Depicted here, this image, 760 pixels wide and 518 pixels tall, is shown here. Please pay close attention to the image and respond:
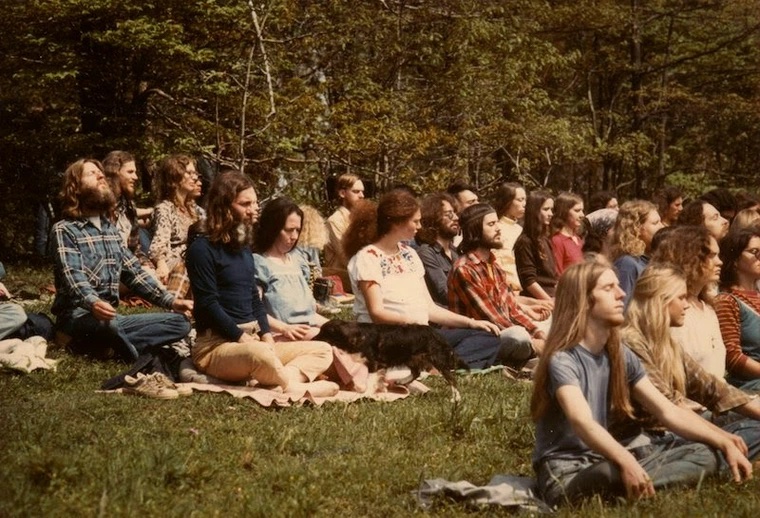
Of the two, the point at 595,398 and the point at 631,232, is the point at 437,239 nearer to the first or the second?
the point at 631,232

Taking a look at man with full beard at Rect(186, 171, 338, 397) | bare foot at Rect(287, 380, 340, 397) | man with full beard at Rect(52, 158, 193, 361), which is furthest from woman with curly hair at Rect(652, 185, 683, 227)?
man with full beard at Rect(52, 158, 193, 361)

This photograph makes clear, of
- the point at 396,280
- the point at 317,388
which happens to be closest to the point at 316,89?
the point at 396,280

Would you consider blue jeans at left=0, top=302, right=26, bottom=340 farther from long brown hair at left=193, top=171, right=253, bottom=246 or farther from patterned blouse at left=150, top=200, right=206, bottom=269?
patterned blouse at left=150, top=200, right=206, bottom=269

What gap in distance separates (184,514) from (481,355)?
4885mm

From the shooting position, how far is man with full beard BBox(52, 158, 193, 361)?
8859 mm

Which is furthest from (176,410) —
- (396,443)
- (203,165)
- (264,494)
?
(203,165)

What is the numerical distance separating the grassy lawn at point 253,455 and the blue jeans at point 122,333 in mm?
A: 771

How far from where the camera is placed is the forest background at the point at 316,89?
53.6ft

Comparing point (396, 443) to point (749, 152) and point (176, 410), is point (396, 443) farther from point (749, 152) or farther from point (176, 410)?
point (749, 152)

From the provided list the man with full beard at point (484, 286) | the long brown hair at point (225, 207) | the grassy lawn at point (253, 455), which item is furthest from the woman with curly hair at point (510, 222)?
the long brown hair at point (225, 207)

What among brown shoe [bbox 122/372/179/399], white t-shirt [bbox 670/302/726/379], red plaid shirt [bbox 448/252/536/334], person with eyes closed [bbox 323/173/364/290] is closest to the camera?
white t-shirt [bbox 670/302/726/379]

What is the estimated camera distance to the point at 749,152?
30.7m

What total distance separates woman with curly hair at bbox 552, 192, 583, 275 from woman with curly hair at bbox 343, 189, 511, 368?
8.67 feet

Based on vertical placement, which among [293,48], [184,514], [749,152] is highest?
[293,48]
